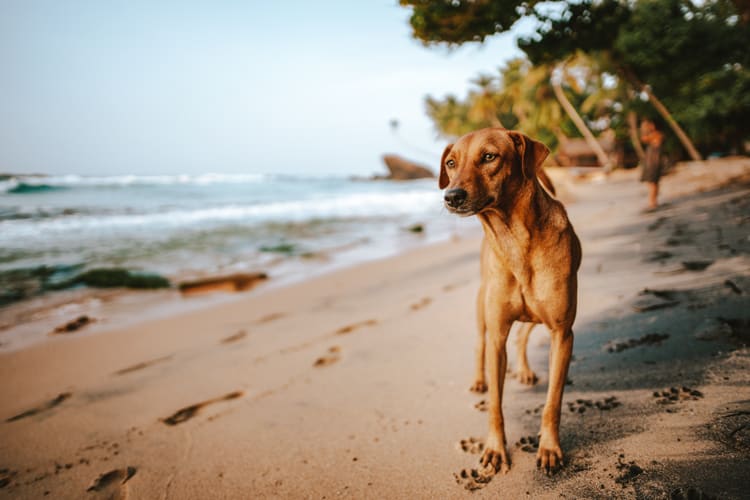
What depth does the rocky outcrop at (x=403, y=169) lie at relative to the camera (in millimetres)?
102938

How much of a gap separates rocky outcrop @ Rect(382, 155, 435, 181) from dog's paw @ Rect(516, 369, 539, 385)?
102011 mm

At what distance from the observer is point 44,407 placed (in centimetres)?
363

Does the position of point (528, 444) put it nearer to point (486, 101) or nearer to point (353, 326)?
point (353, 326)

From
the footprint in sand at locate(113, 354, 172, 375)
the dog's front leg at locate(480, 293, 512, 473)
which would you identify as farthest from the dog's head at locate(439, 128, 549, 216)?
the footprint in sand at locate(113, 354, 172, 375)

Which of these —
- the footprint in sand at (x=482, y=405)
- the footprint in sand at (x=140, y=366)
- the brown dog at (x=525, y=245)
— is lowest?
the footprint in sand at (x=140, y=366)

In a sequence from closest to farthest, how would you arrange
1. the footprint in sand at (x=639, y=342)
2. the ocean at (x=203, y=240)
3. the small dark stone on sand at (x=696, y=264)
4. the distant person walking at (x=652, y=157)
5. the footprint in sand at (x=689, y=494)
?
the footprint in sand at (x=689, y=494) < the footprint in sand at (x=639, y=342) < the small dark stone on sand at (x=696, y=264) < the distant person walking at (x=652, y=157) < the ocean at (x=203, y=240)

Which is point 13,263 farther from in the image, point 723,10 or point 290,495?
point 723,10

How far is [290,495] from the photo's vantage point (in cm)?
223

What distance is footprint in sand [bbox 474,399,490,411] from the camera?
2871 millimetres

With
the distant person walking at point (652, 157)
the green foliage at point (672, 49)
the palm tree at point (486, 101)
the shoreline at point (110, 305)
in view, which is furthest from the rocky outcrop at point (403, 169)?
the shoreline at point (110, 305)

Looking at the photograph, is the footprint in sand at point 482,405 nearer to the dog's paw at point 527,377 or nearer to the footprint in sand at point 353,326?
the dog's paw at point 527,377

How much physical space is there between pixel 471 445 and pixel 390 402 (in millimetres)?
847

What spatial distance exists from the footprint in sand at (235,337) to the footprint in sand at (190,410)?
164cm

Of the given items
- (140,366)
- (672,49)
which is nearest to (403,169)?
(672,49)
